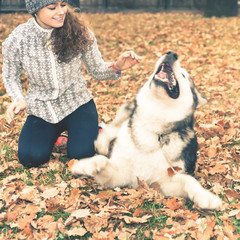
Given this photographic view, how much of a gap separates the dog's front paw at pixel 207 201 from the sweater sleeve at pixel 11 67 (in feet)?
5.97

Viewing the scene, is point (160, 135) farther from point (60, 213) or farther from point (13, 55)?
point (13, 55)

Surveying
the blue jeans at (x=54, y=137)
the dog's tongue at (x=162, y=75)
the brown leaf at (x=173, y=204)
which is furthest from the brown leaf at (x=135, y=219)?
the dog's tongue at (x=162, y=75)

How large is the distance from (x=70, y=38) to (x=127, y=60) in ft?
1.95

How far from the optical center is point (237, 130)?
155 inches

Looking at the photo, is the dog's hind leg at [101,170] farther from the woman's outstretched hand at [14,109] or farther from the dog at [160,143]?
the woman's outstretched hand at [14,109]

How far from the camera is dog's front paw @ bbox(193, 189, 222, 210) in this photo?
2424mm

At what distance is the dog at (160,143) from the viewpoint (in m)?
2.62

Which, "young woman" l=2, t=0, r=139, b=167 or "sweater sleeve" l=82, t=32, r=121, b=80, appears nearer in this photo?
"young woman" l=2, t=0, r=139, b=167

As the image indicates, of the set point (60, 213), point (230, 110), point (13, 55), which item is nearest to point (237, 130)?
point (230, 110)

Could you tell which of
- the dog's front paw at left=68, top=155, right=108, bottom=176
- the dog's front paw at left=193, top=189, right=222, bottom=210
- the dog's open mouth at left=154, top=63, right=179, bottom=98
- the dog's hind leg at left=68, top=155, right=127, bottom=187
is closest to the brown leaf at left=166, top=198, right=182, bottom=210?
the dog's front paw at left=193, top=189, right=222, bottom=210

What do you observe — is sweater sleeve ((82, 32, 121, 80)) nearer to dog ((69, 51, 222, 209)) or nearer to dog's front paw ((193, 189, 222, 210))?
dog ((69, 51, 222, 209))

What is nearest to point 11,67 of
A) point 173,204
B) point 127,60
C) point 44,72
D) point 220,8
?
point 44,72

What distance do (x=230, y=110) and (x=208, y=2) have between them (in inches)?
353

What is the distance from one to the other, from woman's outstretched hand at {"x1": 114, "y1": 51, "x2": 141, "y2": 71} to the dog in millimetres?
291
